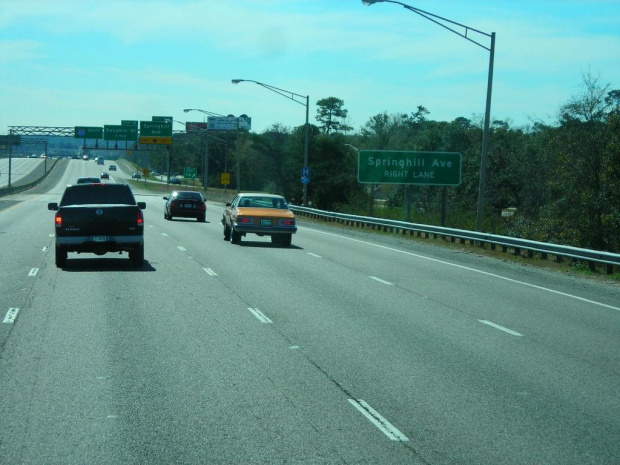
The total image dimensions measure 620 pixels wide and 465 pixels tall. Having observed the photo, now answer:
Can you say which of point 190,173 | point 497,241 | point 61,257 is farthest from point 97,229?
point 190,173

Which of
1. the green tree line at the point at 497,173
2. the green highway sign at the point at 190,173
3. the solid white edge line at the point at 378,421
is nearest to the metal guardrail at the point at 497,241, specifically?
the green tree line at the point at 497,173

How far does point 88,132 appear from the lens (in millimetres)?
101188

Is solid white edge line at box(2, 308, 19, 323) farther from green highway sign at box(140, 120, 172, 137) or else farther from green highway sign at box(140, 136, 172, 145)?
green highway sign at box(140, 120, 172, 137)

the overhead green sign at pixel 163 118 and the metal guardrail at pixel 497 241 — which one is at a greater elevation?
the overhead green sign at pixel 163 118

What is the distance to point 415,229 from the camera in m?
38.8

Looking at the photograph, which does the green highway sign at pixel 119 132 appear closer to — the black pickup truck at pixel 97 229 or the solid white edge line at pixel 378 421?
the black pickup truck at pixel 97 229

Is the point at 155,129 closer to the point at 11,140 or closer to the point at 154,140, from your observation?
the point at 154,140

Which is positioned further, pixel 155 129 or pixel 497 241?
pixel 155 129

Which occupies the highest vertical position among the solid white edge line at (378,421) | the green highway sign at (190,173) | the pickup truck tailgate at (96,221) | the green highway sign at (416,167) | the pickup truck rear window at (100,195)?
the green highway sign at (416,167)

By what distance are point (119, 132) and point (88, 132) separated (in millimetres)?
3502

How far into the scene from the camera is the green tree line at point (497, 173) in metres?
39.8

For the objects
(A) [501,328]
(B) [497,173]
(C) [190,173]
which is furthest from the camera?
(C) [190,173]

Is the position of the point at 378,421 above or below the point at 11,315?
above

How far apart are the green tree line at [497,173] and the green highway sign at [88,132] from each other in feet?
67.3
